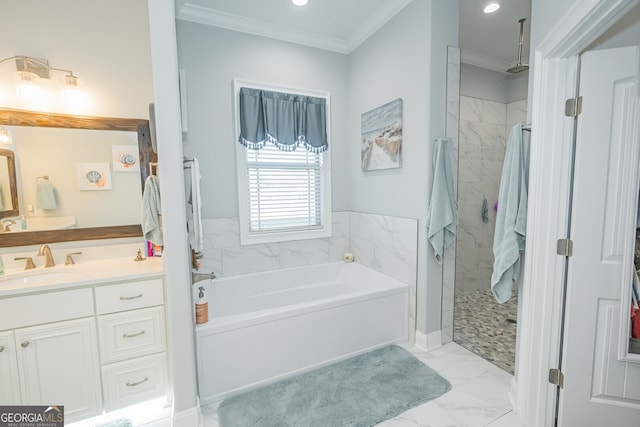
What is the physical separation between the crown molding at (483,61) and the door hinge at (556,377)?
3.40 meters

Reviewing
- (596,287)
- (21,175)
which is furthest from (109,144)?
(596,287)

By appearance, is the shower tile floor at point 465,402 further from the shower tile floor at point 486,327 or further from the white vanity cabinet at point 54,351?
the white vanity cabinet at point 54,351

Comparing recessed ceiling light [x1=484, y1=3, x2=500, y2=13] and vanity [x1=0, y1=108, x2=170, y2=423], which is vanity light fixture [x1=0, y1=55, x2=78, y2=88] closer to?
vanity [x1=0, y1=108, x2=170, y2=423]

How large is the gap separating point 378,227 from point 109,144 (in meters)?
2.48

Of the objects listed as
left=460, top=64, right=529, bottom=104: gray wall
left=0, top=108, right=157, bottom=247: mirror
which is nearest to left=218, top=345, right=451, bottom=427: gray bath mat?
left=0, top=108, right=157, bottom=247: mirror

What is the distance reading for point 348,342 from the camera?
2.44 m

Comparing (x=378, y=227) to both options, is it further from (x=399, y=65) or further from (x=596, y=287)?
(x=596, y=287)

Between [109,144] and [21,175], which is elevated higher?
[109,144]

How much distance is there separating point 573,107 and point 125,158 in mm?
2976

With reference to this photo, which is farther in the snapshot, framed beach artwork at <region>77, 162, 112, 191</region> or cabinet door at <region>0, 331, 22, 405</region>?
framed beach artwork at <region>77, 162, 112, 191</region>

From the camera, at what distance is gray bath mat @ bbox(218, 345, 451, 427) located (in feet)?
5.97

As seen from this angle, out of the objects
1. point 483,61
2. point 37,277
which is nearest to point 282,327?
point 37,277

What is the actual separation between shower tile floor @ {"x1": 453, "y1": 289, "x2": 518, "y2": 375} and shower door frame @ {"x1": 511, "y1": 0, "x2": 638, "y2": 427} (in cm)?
66

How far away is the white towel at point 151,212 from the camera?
2.12 m
